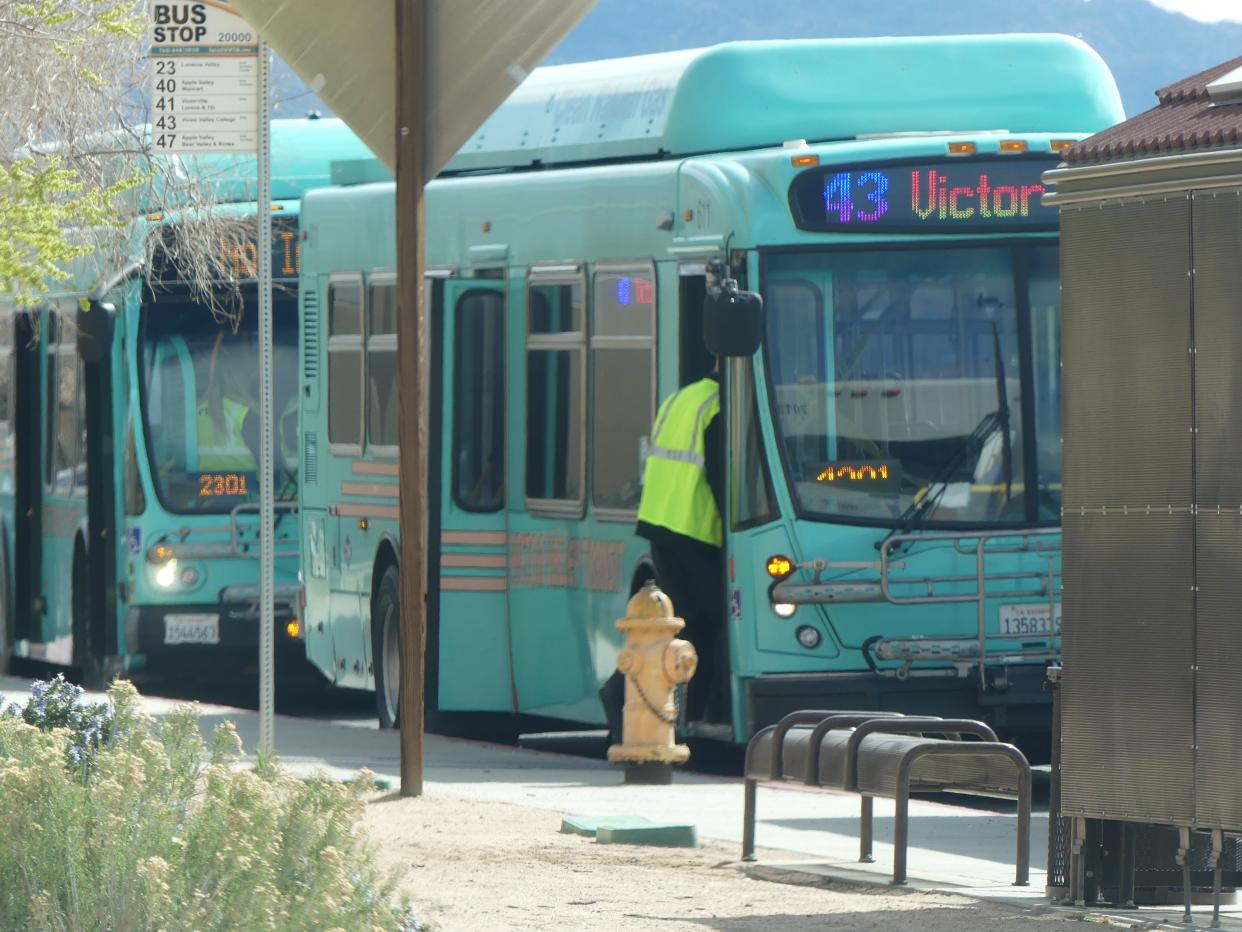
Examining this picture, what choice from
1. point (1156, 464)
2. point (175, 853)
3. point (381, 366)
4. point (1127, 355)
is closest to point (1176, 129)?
point (1127, 355)

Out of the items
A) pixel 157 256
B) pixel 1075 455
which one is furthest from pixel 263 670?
pixel 157 256

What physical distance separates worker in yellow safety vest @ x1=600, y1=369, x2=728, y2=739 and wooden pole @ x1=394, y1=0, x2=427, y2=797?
2045 millimetres

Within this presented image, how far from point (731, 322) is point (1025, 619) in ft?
6.82

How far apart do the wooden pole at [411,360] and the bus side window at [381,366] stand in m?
4.82

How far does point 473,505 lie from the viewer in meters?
16.8

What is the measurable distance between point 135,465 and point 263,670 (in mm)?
9531

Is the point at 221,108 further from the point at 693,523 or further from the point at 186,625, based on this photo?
the point at 186,625

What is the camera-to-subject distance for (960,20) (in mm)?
186500

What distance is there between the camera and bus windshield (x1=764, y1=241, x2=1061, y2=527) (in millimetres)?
14391

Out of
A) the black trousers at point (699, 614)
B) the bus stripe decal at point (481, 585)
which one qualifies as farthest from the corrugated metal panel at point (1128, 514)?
the bus stripe decal at point (481, 585)

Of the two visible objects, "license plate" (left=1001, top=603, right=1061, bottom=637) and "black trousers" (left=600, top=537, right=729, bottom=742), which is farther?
"black trousers" (left=600, top=537, right=729, bottom=742)

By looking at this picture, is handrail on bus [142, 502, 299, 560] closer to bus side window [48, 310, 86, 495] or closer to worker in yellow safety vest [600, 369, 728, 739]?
bus side window [48, 310, 86, 495]

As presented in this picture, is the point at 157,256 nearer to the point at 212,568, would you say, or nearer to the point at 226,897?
the point at 212,568

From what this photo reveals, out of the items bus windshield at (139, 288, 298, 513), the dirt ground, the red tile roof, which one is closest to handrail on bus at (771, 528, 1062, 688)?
the dirt ground
